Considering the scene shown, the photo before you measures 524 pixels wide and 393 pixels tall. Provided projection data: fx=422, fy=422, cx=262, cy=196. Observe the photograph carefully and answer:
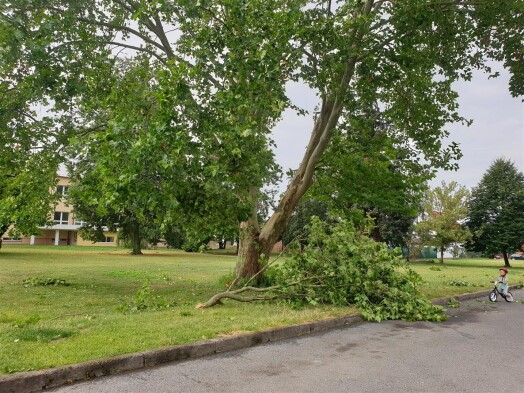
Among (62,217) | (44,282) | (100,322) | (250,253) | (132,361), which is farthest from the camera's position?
(62,217)

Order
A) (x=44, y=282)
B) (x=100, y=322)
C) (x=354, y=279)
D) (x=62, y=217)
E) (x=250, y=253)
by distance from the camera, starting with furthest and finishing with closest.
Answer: (x=62, y=217) → (x=44, y=282) → (x=250, y=253) → (x=354, y=279) → (x=100, y=322)

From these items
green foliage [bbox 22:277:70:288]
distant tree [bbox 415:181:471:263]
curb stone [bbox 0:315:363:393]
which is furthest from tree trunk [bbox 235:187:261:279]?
distant tree [bbox 415:181:471:263]

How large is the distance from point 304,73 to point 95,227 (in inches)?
1378

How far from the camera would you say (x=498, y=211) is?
130 ft

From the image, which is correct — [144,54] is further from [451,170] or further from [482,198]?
[482,198]

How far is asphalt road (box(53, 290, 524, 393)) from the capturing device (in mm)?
4414

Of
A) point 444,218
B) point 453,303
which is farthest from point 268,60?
point 444,218

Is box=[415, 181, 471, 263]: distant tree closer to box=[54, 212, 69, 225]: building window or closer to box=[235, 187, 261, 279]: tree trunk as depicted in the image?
box=[235, 187, 261, 279]: tree trunk

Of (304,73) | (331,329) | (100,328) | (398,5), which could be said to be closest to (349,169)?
(304,73)

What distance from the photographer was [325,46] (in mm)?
9883

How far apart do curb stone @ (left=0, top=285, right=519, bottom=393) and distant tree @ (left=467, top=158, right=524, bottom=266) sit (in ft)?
123

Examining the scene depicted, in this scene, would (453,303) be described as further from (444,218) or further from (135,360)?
(444,218)

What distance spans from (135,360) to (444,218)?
38.8 meters

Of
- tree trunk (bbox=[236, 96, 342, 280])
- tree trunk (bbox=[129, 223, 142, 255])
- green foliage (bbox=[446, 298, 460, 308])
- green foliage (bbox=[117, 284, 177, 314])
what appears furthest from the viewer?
tree trunk (bbox=[129, 223, 142, 255])
